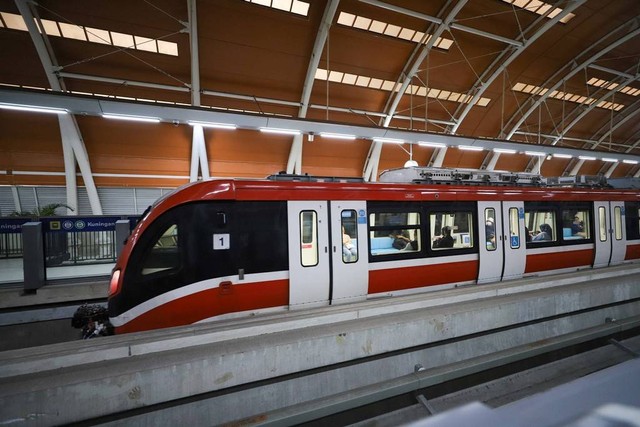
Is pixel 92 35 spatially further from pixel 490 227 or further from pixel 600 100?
pixel 600 100

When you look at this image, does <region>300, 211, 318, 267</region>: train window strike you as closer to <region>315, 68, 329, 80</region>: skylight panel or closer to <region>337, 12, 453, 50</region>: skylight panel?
<region>337, 12, 453, 50</region>: skylight panel

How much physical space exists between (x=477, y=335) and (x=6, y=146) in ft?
68.0

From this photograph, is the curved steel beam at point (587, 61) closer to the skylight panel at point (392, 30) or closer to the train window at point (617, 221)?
the skylight panel at point (392, 30)

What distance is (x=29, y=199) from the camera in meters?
15.4

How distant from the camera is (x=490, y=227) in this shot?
20.2 ft

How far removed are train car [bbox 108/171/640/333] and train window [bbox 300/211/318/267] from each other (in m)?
0.02

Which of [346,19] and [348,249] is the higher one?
[346,19]

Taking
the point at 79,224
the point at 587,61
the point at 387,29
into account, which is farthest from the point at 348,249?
the point at 587,61

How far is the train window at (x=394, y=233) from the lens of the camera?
513 centimetres

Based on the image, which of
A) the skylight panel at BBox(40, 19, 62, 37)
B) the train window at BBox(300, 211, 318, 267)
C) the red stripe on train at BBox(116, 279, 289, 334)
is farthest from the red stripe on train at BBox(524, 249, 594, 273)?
the skylight panel at BBox(40, 19, 62, 37)

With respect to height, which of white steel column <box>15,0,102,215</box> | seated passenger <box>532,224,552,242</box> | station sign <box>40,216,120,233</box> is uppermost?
white steel column <box>15,0,102,215</box>

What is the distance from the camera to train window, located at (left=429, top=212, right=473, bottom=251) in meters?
5.60

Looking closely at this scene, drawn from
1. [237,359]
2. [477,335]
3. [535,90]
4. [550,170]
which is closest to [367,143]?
[535,90]

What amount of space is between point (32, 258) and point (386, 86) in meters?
16.1
